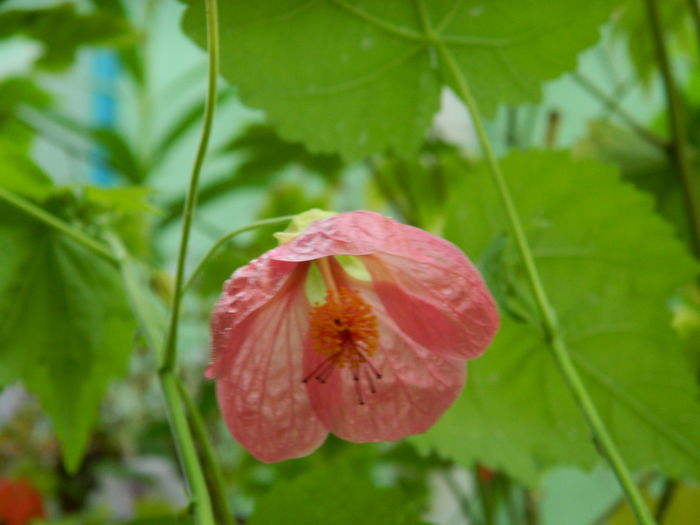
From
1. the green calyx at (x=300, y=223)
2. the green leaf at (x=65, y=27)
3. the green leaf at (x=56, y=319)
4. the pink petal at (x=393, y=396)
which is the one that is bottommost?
the pink petal at (x=393, y=396)

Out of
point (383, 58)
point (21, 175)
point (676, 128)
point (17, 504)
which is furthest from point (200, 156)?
point (17, 504)

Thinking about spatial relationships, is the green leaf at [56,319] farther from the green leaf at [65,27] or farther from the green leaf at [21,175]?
the green leaf at [65,27]

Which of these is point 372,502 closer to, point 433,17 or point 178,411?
point 178,411

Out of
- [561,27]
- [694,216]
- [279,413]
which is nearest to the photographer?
[279,413]

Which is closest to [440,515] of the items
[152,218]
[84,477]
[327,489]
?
[84,477]

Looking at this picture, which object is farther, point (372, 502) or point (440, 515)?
point (440, 515)

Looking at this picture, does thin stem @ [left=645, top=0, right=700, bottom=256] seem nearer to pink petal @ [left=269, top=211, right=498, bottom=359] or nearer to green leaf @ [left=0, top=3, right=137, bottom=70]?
pink petal @ [left=269, top=211, right=498, bottom=359]

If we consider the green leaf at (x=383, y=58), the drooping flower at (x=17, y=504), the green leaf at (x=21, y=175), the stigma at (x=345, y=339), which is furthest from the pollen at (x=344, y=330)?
the drooping flower at (x=17, y=504)
